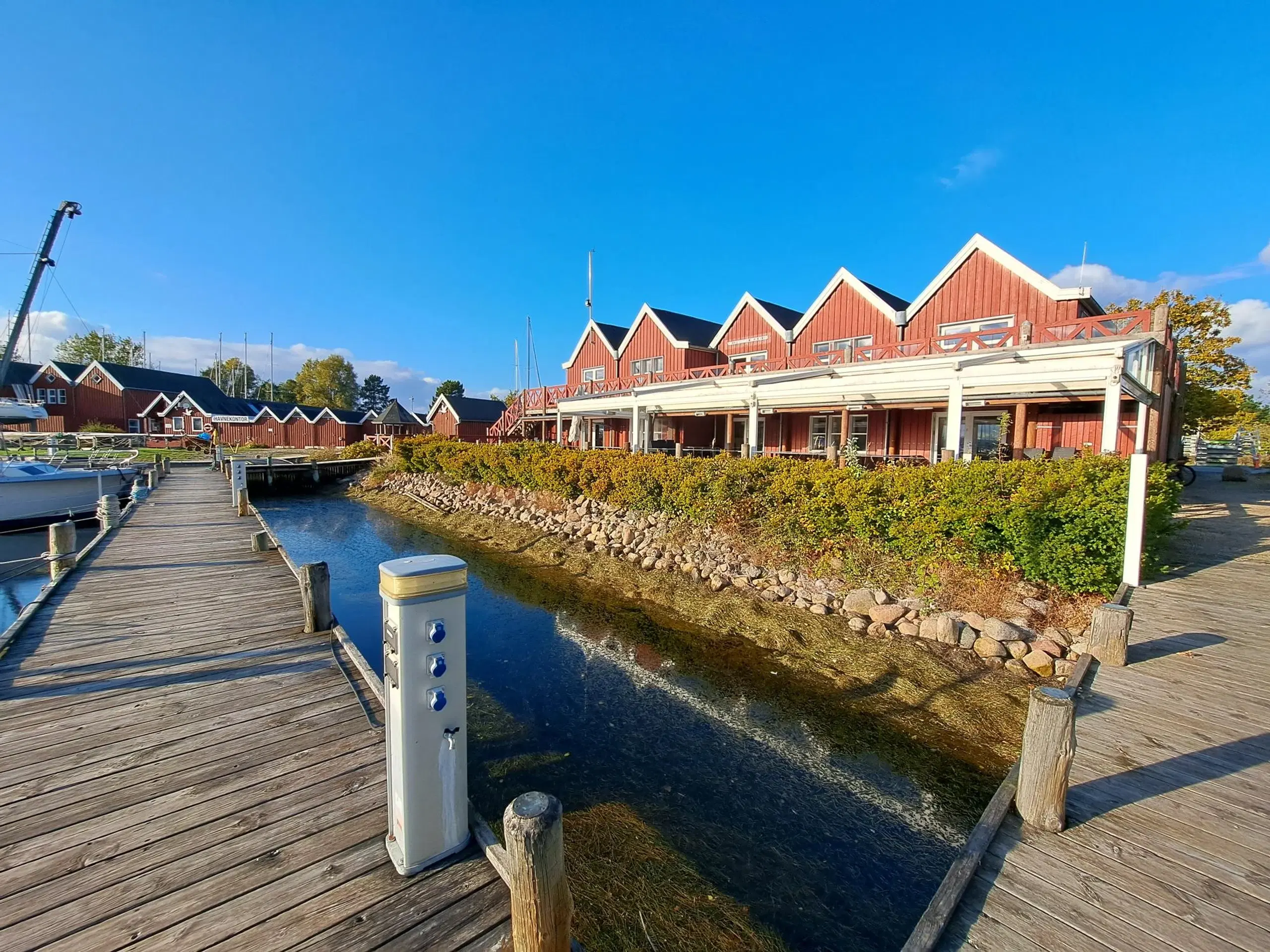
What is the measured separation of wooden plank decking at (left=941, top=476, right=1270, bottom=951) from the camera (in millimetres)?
2641

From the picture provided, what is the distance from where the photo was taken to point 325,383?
70125mm

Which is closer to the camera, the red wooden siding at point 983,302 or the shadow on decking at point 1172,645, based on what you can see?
the shadow on decking at point 1172,645

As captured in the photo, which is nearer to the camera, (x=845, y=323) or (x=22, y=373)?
(x=845, y=323)

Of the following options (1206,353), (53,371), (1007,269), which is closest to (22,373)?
(53,371)

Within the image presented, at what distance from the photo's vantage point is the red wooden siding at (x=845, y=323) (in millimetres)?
18125

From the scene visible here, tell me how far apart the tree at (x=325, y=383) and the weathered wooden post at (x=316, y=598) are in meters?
71.3

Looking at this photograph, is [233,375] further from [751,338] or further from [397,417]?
[751,338]

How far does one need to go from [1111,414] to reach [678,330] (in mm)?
17165

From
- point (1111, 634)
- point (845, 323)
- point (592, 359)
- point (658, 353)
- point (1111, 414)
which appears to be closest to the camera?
point (1111, 634)

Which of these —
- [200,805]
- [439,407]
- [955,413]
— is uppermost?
[439,407]

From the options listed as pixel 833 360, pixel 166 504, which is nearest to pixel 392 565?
pixel 833 360

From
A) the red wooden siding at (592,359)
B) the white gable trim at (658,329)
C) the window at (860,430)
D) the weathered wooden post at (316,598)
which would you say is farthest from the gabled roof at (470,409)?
the weathered wooden post at (316,598)

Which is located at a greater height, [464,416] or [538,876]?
[464,416]

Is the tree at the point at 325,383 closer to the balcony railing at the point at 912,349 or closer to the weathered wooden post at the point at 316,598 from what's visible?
the balcony railing at the point at 912,349
